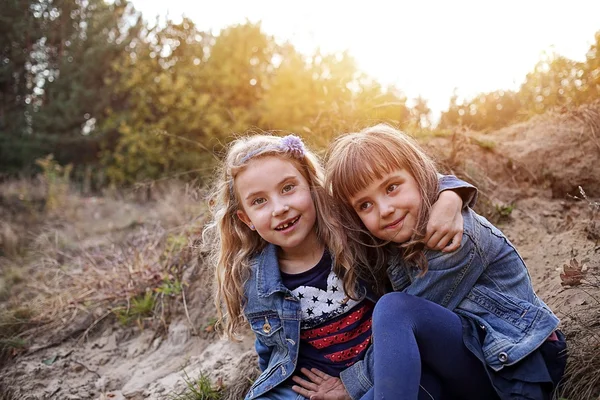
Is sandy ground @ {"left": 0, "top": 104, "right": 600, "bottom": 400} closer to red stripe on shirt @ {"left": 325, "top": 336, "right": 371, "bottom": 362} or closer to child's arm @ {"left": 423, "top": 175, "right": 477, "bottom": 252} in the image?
red stripe on shirt @ {"left": 325, "top": 336, "right": 371, "bottom": 362}

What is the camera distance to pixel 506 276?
6.67 ft

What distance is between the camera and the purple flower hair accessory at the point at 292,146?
2.42 meters

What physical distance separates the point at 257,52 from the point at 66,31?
647 centimetres

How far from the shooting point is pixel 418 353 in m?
1.82

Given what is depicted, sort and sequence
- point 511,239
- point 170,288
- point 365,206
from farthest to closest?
1. point 170,288
2. point 511,239
3. point 365,206

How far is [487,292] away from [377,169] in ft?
2.11

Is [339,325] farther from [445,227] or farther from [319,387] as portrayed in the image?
[445,227]

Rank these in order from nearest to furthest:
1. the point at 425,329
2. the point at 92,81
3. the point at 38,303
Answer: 1. the point at 425,329
2. the point at 38,303
3. the point at 92,81

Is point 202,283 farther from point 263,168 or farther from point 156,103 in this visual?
point 156,103

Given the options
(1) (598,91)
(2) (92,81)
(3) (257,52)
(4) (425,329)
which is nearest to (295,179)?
(4) (425,329)

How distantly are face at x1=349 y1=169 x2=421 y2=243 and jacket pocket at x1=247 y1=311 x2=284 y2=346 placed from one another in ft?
2.25

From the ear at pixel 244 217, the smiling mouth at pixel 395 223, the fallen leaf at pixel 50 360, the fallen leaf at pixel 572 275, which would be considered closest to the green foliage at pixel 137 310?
the fallen leaf at pixel 50 360

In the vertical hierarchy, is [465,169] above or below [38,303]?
above

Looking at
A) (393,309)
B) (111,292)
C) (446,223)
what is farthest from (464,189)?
(111,292)
